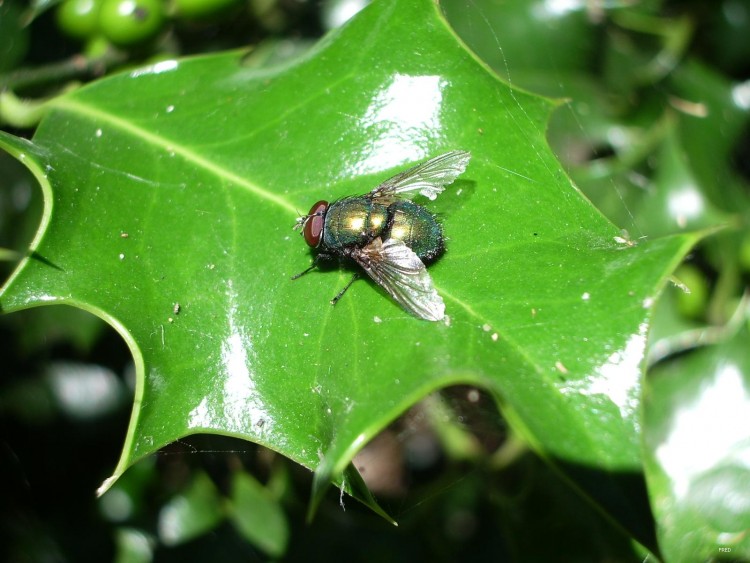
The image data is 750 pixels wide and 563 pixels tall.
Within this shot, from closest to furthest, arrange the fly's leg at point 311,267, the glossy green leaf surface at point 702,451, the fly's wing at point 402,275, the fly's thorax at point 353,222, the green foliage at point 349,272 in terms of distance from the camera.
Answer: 1. the green foliage at point 349,272
2. the fly's wing at point 402,275
3. the fly's leg at point 311,267
4. the fly's thorax at point 353,222
5. the glossy green leaf surface at point 702,451

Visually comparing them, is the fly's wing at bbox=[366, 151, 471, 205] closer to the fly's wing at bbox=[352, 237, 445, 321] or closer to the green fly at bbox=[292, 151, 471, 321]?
the green fly at bbox=[292, 151, 471, 321]

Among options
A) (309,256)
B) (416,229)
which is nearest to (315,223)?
(309,256)

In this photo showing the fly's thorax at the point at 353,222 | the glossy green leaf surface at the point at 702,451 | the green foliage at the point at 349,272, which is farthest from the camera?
the glossy green leaf surface at the point at 702,451

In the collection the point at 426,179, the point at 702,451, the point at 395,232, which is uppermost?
the point at 426,179

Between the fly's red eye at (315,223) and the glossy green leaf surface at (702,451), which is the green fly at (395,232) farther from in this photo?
the glossy green leaf surface at (702,451)

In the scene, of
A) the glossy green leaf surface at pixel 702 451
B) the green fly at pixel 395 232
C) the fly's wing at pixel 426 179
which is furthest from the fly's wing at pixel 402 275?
the glossy green leaf surface at pixel 702 451

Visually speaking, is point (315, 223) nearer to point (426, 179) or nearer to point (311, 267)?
point (311, 267)

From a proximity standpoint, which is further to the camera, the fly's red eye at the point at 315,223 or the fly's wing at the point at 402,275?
the fly's red eye at the point at 315,223

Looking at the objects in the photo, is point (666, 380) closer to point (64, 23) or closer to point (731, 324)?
point (731, 324)
